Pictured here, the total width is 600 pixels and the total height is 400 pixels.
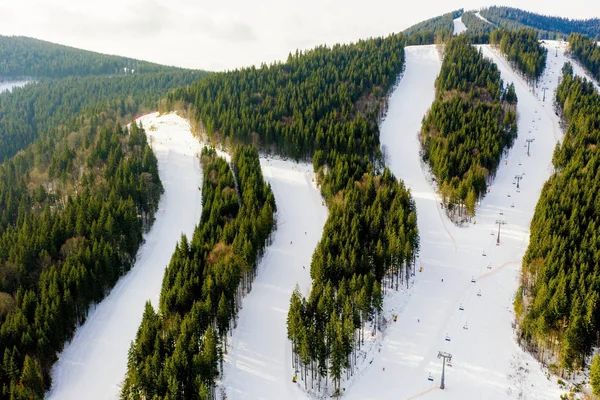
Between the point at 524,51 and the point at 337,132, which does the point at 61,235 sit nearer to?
the point at 337,132

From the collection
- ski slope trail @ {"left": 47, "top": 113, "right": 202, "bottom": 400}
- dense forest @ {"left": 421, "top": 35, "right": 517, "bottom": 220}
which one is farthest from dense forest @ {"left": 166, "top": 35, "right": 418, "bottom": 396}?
ski slope trail @ {"left": 47, "top": 113, "right": 202, "bottom": 400}

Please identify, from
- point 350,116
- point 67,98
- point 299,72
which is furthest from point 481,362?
point 67,98

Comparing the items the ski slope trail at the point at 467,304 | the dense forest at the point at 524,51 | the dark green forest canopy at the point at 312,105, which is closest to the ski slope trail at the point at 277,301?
the dark green forest canopy at the point at 312,105

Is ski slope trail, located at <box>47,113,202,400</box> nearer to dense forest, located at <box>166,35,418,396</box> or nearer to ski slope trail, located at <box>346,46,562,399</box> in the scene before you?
dense forest, located at <box>166,35,418,396</box>

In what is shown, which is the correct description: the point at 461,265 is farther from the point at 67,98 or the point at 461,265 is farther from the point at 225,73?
the point at 67,98

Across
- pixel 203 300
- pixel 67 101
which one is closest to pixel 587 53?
pixel 203 300

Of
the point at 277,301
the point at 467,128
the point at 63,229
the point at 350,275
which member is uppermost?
the point at 467,128

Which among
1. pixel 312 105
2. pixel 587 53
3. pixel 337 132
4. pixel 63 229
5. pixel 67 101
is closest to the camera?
pixel 63 229
